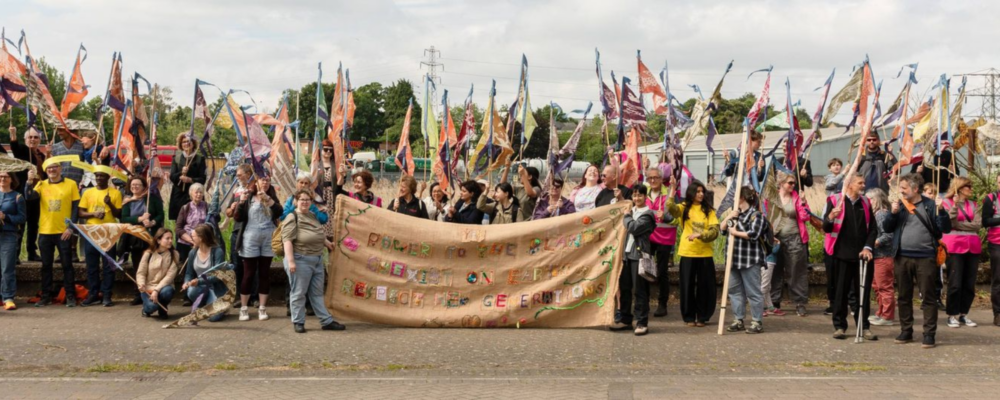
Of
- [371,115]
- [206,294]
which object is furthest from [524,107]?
[371,115]

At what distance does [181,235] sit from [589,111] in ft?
17.2

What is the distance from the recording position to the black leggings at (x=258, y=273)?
10.6m

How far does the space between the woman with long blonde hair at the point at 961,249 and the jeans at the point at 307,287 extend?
6434 mm

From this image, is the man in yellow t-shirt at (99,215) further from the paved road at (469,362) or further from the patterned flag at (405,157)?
the patterned flag at (405,157)

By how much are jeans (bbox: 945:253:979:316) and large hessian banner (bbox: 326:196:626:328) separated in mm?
3463

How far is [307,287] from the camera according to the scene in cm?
999

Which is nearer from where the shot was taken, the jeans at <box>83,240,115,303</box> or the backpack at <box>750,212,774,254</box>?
the backpack at <box>750,212,774,254</box>

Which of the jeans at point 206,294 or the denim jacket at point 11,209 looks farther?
the denim jacket at point 11,209

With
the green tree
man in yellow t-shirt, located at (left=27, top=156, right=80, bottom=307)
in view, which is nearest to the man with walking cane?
man in yellow t-shirt, located at (left=27, top=156, right=80, bottom=307)

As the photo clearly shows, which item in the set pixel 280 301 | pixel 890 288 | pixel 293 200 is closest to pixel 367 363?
pixel 293 200

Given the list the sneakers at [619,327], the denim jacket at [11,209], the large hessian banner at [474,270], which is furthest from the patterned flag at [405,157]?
the denim jacket at [11,209]

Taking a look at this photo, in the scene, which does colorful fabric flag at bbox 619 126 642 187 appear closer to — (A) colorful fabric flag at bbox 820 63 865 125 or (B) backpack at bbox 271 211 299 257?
(A) colorful fabric flag at bbox 820 63 865 125

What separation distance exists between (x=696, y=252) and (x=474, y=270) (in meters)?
2.30

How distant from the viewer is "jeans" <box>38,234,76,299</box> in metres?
11.4
